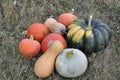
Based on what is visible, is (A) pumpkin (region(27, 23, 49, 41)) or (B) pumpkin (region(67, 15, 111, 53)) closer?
(B) pumpkin (region(67, 15, 111, 53))

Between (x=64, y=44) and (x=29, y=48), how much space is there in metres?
0.33

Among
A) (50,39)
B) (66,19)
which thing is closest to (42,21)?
(66,19)

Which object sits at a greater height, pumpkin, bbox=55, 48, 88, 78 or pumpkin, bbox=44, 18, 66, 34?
pumpkin, bbox=44, 18, 66, 34

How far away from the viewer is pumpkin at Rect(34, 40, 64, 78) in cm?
292

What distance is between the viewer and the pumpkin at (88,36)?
305 cm

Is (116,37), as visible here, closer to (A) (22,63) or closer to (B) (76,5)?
(B) (76,5)

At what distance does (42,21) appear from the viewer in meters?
3.68

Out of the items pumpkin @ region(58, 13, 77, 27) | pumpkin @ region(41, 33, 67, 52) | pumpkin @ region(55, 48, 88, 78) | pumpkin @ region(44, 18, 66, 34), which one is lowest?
pumpkin @ region(55, 48, 88, 78)

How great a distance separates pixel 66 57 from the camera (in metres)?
2.89

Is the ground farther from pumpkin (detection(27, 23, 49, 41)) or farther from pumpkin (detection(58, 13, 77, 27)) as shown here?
pumpkin (detection(58, 13, 77, 27))

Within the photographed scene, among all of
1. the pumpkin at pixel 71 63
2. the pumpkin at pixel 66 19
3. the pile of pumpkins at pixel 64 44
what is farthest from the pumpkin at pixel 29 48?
the pumpkin at pixel 66 19

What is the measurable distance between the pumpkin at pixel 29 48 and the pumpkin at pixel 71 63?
283 mm

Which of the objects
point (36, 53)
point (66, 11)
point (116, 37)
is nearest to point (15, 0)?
point (66, 11)

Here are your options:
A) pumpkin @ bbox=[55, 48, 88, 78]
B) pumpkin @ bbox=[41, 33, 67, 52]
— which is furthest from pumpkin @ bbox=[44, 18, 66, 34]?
pumpkin @ bbox=[55, 48, 88, 78]
